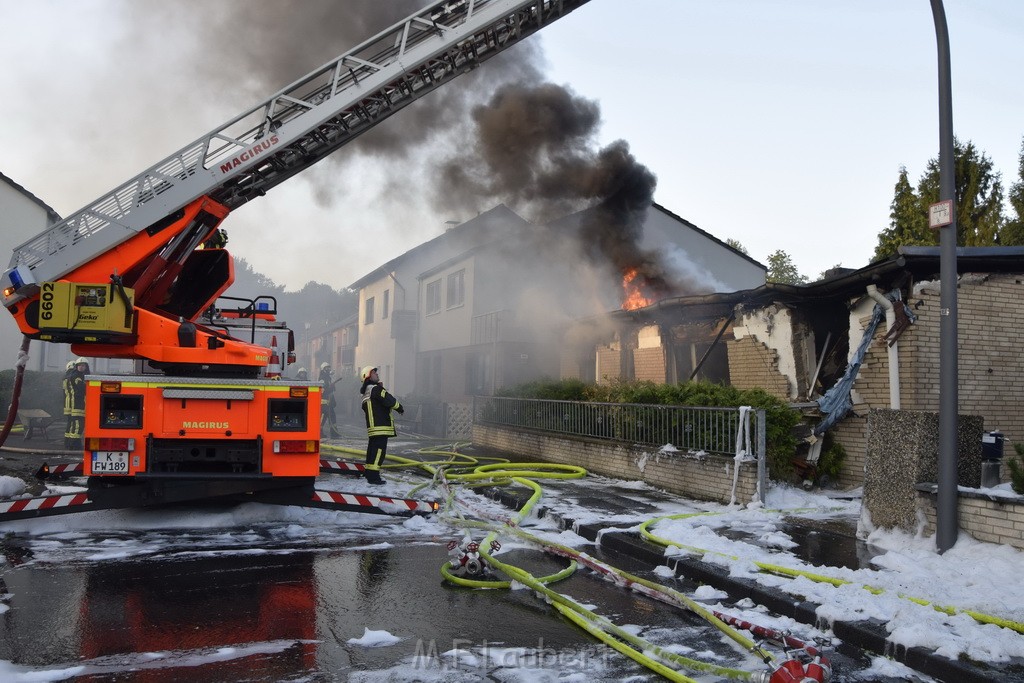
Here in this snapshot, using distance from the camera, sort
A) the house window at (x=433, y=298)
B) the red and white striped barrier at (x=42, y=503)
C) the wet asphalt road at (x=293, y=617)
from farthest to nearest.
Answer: the house window at (x=433, y=298) < the red and white striped barrier at (x=42, y=503) < the wet asphalt road at (x=293, y=617)

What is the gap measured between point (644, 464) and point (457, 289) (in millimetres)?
17269

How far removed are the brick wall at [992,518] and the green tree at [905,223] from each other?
20.6 meters

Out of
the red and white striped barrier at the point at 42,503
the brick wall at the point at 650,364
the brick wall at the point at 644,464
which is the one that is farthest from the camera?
the brick wall at the point at 650,364

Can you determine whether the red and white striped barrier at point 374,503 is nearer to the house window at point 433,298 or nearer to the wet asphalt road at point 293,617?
the wet asphalt road at point 293,617

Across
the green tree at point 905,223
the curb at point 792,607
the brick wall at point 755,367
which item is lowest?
the curb at point 792,607

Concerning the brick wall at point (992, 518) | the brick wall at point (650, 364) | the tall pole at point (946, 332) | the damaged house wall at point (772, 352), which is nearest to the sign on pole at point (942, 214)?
the tall pole at point (946, 332)

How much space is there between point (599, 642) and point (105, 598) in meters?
3.34

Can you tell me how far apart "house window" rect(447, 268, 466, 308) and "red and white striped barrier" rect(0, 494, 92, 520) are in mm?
19529

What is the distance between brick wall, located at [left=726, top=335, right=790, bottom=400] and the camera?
1223 cm

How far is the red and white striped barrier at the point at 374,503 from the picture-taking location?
808cm

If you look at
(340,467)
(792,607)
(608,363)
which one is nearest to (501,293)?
(608,363)

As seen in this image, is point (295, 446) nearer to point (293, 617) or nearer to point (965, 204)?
point (293, 617)

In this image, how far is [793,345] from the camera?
1192cm

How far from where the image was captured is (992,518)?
5.94 metres
